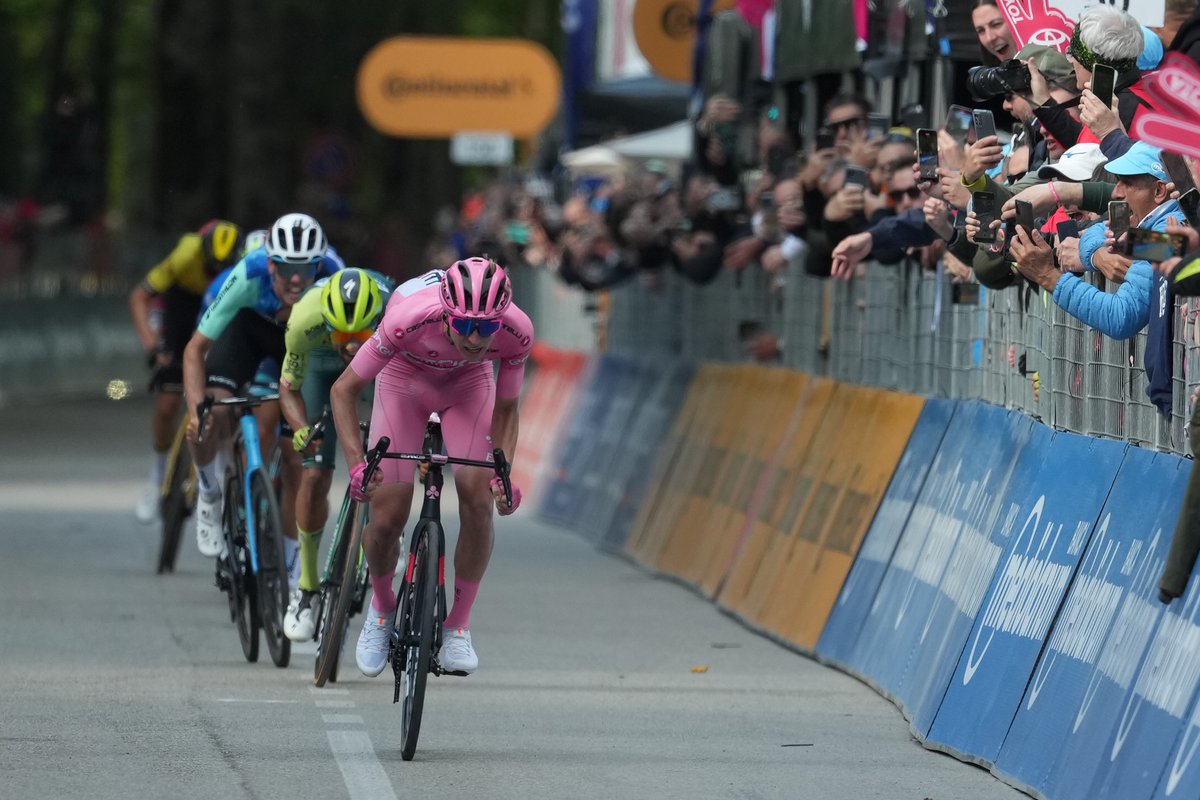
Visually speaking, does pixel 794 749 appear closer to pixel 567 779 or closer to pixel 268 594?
pixel 567 779

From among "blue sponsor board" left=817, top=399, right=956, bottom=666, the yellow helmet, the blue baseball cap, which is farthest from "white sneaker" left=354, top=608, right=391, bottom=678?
the blue baseball cap

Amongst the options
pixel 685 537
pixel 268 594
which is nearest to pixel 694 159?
pixel 685 537

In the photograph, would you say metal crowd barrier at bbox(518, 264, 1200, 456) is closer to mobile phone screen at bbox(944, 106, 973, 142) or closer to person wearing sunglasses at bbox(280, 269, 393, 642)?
mobile phone screen at bbox(944, 106, 973, 142)

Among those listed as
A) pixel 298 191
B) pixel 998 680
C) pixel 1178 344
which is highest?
pixel 1178 344

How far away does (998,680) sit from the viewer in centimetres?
993

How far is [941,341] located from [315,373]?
2.87 meters

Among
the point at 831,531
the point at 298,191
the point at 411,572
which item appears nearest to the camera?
the point at 411,572

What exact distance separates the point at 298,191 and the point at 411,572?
1828 inches

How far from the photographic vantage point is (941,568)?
11523 mm

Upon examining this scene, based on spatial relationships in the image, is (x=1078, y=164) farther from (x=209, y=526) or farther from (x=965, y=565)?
(x=209, y=526)

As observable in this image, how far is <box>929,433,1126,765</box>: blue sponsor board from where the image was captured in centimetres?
965

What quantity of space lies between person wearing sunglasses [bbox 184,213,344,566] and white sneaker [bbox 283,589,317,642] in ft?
2.65

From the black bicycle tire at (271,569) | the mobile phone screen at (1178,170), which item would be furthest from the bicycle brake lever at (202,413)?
the mobile phone screen at (1178,170)

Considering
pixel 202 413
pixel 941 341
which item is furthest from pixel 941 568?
pixel 202 413
